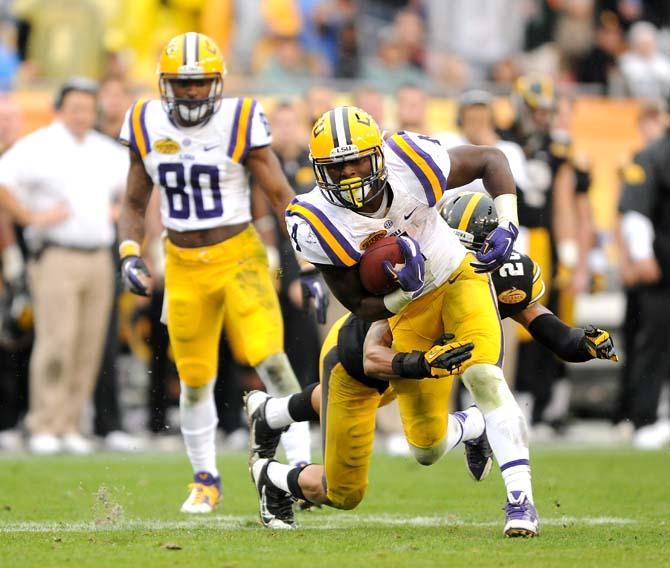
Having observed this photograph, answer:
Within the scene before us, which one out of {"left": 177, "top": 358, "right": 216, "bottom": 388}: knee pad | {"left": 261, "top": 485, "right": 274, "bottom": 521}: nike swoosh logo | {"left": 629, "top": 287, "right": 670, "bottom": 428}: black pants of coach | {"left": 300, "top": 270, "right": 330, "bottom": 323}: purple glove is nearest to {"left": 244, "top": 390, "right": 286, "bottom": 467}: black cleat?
{"left": 261, "top": 485, "right": 274, "bottom": 521}: nike swoosh logo

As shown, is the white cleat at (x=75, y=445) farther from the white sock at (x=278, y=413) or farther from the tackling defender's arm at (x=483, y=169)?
the tackling defender's arm at (x=483, y=169)

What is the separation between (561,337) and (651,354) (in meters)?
4.49

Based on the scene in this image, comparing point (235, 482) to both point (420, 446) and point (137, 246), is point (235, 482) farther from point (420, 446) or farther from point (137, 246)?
point (420, 446)

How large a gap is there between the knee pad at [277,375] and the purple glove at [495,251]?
1.72m

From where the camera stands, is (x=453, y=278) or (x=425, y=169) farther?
(x=453, y=278)

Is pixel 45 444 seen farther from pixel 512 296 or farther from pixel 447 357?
pixel 447 357

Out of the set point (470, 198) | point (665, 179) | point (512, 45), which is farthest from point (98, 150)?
point (512, 45)

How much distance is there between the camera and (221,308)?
291 inches

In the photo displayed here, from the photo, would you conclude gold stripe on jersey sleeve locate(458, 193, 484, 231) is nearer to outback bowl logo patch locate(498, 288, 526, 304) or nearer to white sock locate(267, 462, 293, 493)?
outback bowl logo patch locate(498, 288, 526, 304)

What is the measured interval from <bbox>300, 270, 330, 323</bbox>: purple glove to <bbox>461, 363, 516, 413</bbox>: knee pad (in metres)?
1.19

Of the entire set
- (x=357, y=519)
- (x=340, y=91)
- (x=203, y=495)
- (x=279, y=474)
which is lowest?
(x=203, y=495)

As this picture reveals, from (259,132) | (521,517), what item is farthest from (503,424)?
(259,132)

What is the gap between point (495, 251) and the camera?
5.61 m

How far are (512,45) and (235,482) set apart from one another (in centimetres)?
791
